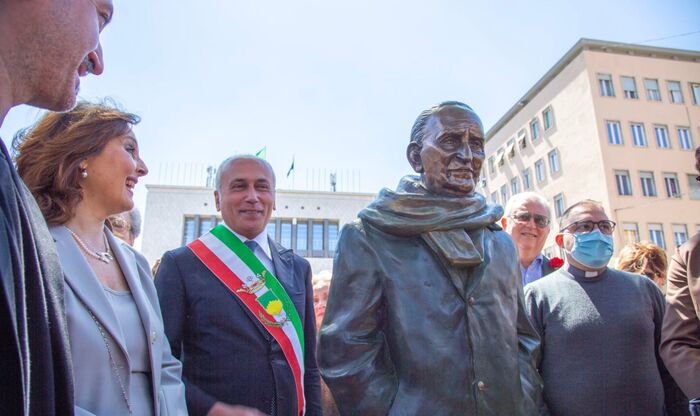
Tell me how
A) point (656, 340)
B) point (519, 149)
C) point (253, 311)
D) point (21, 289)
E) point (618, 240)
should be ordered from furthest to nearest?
point (519, 149)
point (618, 240)
point (656, 340)
point (253, 311)
point (21, 289)

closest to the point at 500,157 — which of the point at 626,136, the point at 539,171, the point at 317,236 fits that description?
the point at 539,171

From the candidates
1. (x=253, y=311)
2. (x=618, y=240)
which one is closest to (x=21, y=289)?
(x=253, y=311)

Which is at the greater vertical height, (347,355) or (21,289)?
(21,289)

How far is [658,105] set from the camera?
2814 centimetres

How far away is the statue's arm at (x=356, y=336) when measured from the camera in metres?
1.94

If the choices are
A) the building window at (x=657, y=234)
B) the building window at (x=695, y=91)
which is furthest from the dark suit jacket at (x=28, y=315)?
the building window at (x=695, y=91)

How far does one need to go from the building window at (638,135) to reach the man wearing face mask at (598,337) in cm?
2704

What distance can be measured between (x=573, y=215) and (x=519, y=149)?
31.2 m

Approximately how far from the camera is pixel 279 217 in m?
29.7

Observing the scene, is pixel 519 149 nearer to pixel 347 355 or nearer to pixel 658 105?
pixel 658 105

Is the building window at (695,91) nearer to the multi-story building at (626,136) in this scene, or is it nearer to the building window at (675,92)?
the multi-story building at (626,136)

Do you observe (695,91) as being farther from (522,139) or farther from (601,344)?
(601,344)

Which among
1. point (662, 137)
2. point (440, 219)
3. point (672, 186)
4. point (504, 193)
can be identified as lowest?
point (440, 219)

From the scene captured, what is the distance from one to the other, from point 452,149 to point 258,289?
4.26ft
